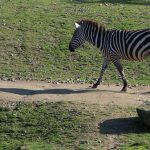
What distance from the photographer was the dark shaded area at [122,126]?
15.0 meters

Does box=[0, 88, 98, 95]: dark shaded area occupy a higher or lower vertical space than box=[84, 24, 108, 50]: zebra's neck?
lower

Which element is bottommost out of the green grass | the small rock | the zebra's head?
the green grass

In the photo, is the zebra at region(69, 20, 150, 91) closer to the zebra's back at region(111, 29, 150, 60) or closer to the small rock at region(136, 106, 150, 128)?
the zebra's back at region(111, 29, 150, 60)

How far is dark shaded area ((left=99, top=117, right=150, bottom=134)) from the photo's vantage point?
15.0 m

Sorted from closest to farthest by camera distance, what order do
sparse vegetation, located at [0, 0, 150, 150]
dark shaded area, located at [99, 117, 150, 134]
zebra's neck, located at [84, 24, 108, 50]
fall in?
sparse vegetation, located at [0, 0, 150, 150] < dark shaded area, located at [99, 117, 150, 134] < zebra's neck, located at [84, 24, 108, 50]

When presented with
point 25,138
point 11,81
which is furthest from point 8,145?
point 11,81

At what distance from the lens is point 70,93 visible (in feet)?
57.8

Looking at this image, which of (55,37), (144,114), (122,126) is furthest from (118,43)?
(55,37)

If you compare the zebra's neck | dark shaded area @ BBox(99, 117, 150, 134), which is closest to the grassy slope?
the zebra's neck

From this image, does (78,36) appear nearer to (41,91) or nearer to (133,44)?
(133,44)

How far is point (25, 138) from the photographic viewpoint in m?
14.9

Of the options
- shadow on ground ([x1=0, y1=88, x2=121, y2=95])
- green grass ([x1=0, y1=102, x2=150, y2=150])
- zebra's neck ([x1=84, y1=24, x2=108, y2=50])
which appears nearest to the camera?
green grass ([x1=0, y1=102, x2=150, y2=150])

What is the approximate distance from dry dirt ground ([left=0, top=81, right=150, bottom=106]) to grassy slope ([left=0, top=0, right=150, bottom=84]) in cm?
110

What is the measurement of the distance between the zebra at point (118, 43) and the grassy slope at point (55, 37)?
1363 millimetres
